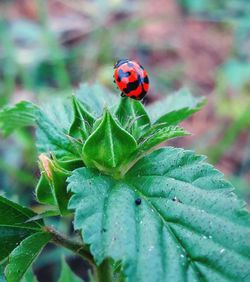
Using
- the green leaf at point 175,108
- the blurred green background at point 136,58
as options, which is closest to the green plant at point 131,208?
Answer: the green leaf at point 175,108

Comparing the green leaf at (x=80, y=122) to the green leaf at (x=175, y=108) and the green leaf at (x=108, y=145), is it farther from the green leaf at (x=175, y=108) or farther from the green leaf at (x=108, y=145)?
the green leaf at (x=175, y=108)

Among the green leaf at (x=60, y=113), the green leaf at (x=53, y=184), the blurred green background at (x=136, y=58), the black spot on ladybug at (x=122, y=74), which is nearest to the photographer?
the green leaf at (x=53, y=184)

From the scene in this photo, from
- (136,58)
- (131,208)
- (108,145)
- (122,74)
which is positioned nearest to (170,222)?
(131,208)

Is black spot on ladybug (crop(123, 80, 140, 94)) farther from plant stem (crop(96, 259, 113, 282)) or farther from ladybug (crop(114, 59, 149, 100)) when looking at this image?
plant stem (crop(96, 259, 113, 282))

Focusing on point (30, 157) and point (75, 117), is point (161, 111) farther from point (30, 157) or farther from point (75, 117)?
point (30, 157)

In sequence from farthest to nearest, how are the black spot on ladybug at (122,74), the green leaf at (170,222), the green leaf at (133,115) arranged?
Result: the black spot on ladybug at (122,74)
the green leaf at (133,115)
the green leaf at (170,222)

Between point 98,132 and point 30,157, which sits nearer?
point 98,132

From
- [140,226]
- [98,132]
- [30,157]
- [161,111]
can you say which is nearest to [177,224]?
[140,226]

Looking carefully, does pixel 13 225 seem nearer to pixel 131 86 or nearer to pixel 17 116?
pixel 17 116
